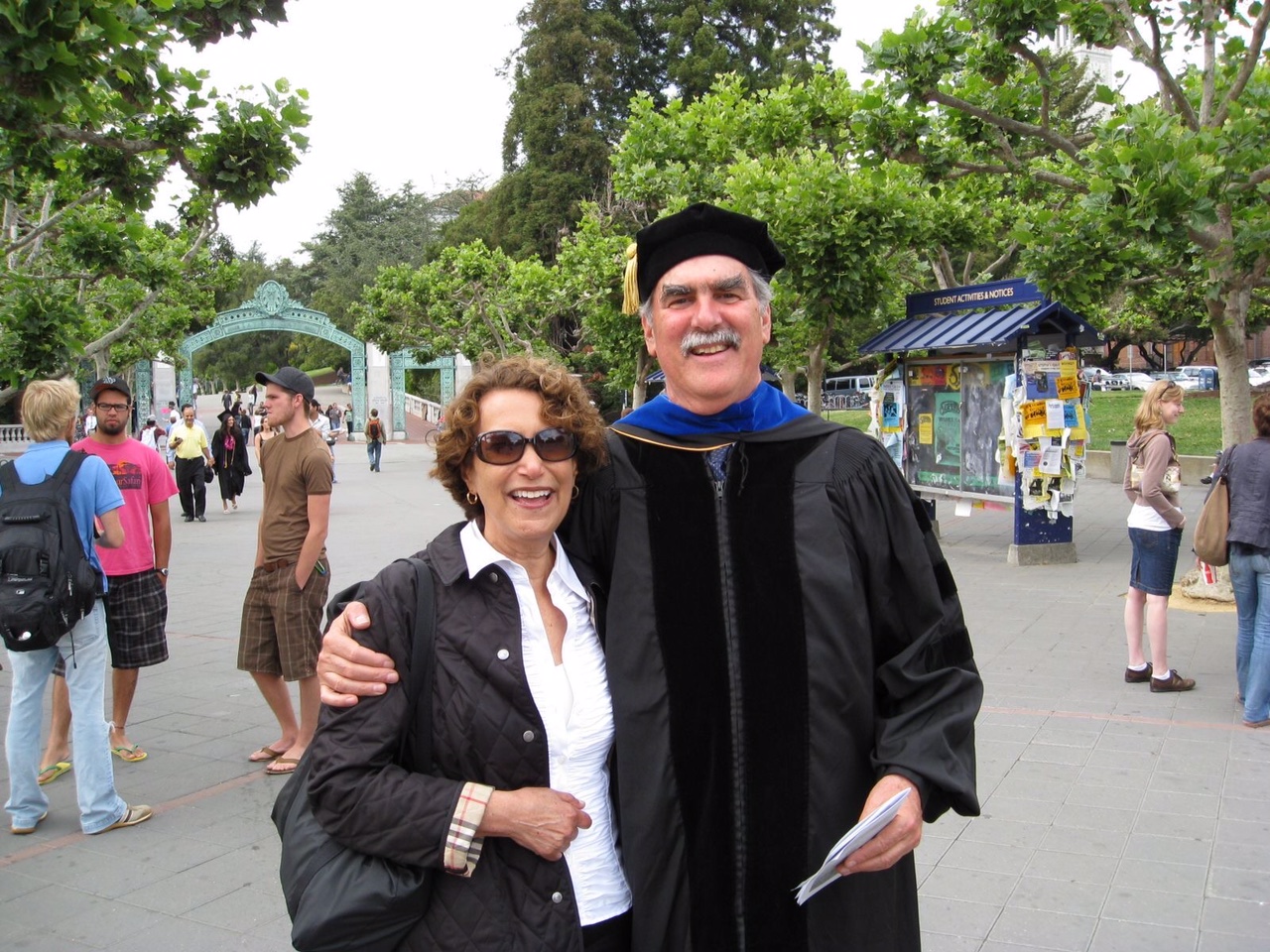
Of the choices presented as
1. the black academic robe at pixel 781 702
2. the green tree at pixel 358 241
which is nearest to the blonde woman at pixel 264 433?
the black academic robe at pixel 781 702

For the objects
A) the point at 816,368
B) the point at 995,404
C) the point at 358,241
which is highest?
the point at 358,241

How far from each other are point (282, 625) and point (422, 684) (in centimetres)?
361

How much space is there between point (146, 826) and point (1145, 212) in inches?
277

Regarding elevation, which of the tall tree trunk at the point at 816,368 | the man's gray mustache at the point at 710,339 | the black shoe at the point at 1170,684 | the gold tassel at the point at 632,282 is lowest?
the black shoe at the point at 1170,684

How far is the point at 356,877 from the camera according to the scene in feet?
5.84

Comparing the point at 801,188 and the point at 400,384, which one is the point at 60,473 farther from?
the point at 400,384

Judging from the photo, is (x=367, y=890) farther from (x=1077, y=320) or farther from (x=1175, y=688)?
(x=1077, y=320)

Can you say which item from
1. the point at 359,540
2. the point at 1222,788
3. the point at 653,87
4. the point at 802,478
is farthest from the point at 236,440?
the point at 653,87

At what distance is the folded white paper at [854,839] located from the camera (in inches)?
70.0

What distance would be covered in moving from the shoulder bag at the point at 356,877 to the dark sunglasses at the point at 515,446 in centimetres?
27

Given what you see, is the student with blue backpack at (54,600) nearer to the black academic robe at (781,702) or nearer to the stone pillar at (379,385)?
the black academic robe at (781,702)

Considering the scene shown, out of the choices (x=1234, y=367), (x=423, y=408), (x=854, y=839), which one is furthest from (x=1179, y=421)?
(x=423, y=408)

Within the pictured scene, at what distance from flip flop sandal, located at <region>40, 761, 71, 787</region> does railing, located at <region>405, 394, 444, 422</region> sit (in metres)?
39.0

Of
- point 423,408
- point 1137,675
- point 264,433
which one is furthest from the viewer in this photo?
point 423,408
